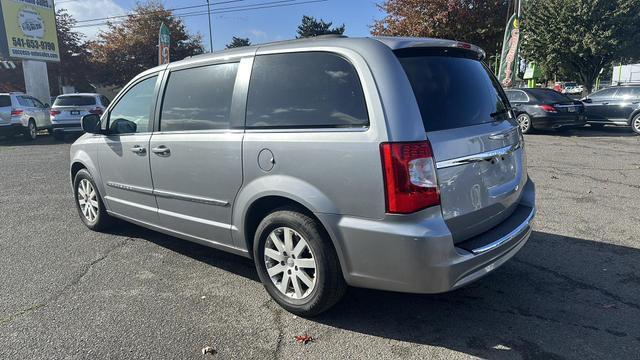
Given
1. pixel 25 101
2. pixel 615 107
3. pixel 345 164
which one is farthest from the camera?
pixel 25 101

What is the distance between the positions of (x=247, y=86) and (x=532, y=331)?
2.66 metres

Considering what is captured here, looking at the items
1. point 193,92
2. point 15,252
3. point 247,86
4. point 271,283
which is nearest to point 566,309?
point 271,283

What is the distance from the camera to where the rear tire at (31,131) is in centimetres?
1627

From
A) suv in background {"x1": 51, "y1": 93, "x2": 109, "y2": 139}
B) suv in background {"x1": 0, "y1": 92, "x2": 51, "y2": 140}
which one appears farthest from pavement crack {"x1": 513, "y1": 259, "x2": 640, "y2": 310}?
suv in background {"x1": 0, "y1": 92, "x2": 51, "y2": 140}

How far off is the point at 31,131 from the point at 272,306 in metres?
16.7

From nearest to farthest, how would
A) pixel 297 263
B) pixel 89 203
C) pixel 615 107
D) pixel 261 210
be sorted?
1. pixel 297 263
2. pixel 261 210
3. pixel 89 203
4. pixel 615 107

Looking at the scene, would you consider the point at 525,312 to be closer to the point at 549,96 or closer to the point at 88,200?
the point at 88,200

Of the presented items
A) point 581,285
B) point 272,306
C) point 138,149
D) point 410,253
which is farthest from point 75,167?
point 581,285

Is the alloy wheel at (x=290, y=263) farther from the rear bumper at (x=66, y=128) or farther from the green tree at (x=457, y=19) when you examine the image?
the green tree at (x=457, y=19)

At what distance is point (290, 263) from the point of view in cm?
325

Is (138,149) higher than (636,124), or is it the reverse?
(138,149)

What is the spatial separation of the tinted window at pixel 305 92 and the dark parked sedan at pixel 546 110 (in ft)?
40.4

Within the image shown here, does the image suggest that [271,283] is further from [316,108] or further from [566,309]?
[566,309]

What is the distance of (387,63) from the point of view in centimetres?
282
